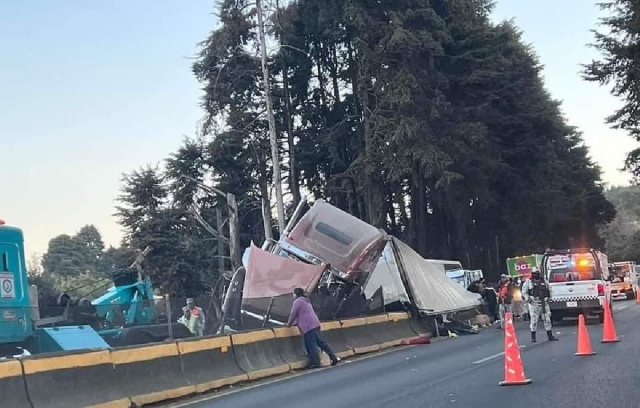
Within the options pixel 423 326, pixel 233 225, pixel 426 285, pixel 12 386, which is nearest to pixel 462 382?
pixel 12 386

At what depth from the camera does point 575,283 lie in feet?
88.1

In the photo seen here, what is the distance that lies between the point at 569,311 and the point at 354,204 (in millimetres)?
18284

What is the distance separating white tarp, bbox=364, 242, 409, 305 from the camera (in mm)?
26000

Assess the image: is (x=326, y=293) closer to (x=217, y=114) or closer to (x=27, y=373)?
(x=27, y=373)

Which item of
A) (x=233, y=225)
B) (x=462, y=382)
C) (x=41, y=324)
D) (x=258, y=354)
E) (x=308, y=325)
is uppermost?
(x=233, y=225)

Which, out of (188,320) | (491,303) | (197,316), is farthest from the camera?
(491,303)

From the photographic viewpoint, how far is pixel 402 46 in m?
38.8

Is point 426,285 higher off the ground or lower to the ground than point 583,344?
higher

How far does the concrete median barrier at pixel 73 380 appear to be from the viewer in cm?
1131

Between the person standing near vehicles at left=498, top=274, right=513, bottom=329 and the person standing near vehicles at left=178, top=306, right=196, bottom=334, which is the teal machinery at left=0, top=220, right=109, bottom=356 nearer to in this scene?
the person standing near vehicles at left=178, top=306, right=196, bottom=334

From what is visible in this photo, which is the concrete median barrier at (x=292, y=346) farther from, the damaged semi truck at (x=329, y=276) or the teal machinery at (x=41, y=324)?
the teal machinery at (x=41, y=324)

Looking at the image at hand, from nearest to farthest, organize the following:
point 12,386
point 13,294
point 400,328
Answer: point 12,386 < point 13,294 < point 400,328

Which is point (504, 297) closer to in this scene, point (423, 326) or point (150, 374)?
point (423, 326)

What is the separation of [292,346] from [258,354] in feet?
4.97
